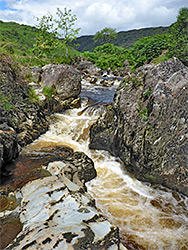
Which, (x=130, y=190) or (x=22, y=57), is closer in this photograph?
(x=130, y=190)

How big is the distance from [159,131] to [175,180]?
1.70 m

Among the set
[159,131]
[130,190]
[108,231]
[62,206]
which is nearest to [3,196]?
[62,206]

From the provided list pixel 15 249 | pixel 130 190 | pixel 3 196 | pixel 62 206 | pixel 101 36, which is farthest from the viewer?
pixel 101 36

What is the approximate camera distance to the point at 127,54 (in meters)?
47.0

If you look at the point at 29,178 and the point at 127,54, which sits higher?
the point at 127,54

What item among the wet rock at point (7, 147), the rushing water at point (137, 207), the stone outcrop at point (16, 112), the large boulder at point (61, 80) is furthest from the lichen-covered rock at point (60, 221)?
the large boulder at point (61, 80)

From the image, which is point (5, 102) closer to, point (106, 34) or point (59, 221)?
point (59, 221)

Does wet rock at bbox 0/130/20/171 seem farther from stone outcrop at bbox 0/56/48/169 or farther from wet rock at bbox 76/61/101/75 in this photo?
wet rock at bbox 76/61/101/75

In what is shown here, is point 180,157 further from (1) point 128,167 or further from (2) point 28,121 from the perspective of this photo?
(2) point 28,121

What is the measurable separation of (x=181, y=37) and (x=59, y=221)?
92.7 ft

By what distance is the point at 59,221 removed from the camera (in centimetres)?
322

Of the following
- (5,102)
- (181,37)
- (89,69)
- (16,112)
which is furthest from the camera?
(89,69)

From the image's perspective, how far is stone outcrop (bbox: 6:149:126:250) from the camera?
2674mm

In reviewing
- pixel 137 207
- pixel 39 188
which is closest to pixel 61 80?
pixel 39 188
